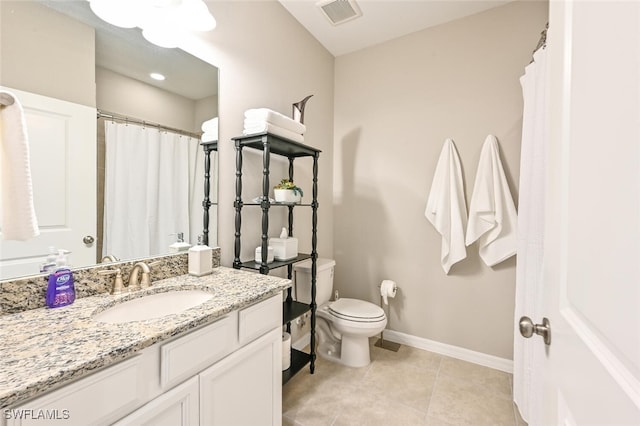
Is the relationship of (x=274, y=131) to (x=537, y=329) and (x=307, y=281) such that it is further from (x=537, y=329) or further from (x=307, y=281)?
(x=537, y=329)

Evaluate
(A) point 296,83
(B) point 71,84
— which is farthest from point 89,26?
(A) point 296,83

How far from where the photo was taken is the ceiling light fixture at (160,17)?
116cm

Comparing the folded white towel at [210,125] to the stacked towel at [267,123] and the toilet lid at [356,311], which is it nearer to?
the stacked towel at [267,123]

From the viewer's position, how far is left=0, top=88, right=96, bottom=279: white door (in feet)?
3.10

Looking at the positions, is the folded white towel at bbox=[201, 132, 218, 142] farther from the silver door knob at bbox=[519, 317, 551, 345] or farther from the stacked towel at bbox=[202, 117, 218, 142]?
the silver door knob at bbox=[519, 317, 551, 345]

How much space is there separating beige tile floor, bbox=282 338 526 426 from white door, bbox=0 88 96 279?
142 centimetres

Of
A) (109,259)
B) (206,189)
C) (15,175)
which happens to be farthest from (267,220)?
(15,175)

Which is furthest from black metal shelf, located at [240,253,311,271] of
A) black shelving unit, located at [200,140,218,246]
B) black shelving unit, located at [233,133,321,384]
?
black shelving unit, located at [200,140,218,246]

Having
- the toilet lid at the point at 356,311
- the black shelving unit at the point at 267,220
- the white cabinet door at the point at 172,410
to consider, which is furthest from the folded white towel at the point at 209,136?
the toilet lid at the point at 356,311

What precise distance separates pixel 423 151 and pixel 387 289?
1.21m

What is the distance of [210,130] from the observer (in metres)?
1.58

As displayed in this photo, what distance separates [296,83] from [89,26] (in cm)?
139

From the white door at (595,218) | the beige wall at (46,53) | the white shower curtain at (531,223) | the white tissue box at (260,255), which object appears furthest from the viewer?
→ the white tissue box at (260,255)

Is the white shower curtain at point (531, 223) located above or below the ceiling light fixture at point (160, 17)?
below
